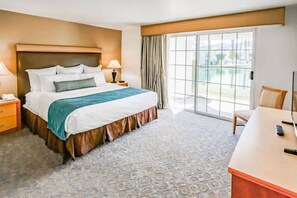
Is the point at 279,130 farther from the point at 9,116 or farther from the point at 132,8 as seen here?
the point at 9,116

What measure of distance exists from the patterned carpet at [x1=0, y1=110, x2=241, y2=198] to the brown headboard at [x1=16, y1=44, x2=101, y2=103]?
42.9 inches

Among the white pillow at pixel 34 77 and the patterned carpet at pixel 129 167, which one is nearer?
the patterned carpet at pixel 129 167

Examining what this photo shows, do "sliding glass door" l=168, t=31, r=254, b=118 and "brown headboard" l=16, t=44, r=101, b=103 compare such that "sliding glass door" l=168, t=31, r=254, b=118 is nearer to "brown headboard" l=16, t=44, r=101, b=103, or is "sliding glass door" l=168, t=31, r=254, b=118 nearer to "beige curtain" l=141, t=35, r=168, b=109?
"beige curtain" l=141, t=35, r=168, b=109

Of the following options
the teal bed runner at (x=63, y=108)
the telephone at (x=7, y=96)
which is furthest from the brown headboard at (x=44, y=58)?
the teal bed runner at (x=63, y=108)

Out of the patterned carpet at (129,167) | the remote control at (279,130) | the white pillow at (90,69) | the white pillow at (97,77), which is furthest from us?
the white pillow at (90,69)

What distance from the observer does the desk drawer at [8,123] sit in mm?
3729

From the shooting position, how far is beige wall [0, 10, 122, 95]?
4.04 metres

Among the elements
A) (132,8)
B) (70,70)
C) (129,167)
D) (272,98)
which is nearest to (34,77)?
(70,70)

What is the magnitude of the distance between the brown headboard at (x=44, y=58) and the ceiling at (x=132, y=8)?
0.71 metres

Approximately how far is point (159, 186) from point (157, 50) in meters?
3.97

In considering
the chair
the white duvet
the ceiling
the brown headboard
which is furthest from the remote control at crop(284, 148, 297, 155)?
the brown headboard

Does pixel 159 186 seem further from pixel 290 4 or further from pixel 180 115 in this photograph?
pixel 290 4

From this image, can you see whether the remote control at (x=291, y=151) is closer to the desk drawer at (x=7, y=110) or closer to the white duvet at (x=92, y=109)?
the white duvet at (x=92, y=109)

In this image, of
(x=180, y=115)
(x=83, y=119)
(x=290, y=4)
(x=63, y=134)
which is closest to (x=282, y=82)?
(x=290, y=4)
